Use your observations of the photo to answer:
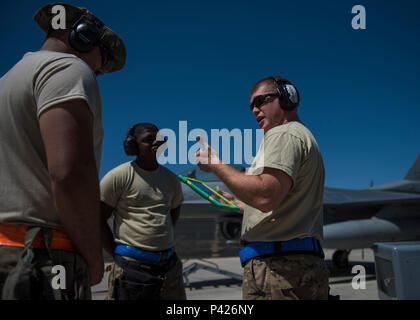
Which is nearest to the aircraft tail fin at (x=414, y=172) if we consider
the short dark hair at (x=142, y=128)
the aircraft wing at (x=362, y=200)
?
the aircraft wing at (x=362, y=200)

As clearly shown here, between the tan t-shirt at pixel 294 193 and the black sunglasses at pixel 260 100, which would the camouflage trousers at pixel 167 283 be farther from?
the black sunglasses at pixel 260 100

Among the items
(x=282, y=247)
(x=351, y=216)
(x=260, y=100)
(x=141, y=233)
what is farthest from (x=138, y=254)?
(x=351, y=216)

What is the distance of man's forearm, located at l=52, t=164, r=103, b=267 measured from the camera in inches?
47.1

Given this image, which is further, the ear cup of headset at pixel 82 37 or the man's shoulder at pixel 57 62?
the ear cup of headset at pixel 82 37

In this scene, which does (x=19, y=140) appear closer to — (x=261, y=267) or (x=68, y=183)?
(x=68, y=183)

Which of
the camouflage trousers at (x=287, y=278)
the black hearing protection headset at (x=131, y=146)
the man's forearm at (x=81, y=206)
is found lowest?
the camouflage trousers at (x=287, y=278)

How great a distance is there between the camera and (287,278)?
1896 millimetres

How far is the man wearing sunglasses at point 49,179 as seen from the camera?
119 cm

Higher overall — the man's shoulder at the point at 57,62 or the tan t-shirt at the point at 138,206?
the man's shoulder at the point at 57,62

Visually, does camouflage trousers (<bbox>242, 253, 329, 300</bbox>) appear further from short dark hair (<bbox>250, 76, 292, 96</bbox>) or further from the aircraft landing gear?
the aircraft landing gear

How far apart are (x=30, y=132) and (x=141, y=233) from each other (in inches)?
71.6

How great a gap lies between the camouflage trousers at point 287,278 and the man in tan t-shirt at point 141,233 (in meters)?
1.16

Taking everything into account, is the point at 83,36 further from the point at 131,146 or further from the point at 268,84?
the point at 131,146

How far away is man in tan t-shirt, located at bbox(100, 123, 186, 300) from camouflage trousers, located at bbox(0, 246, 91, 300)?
163 centimetres
